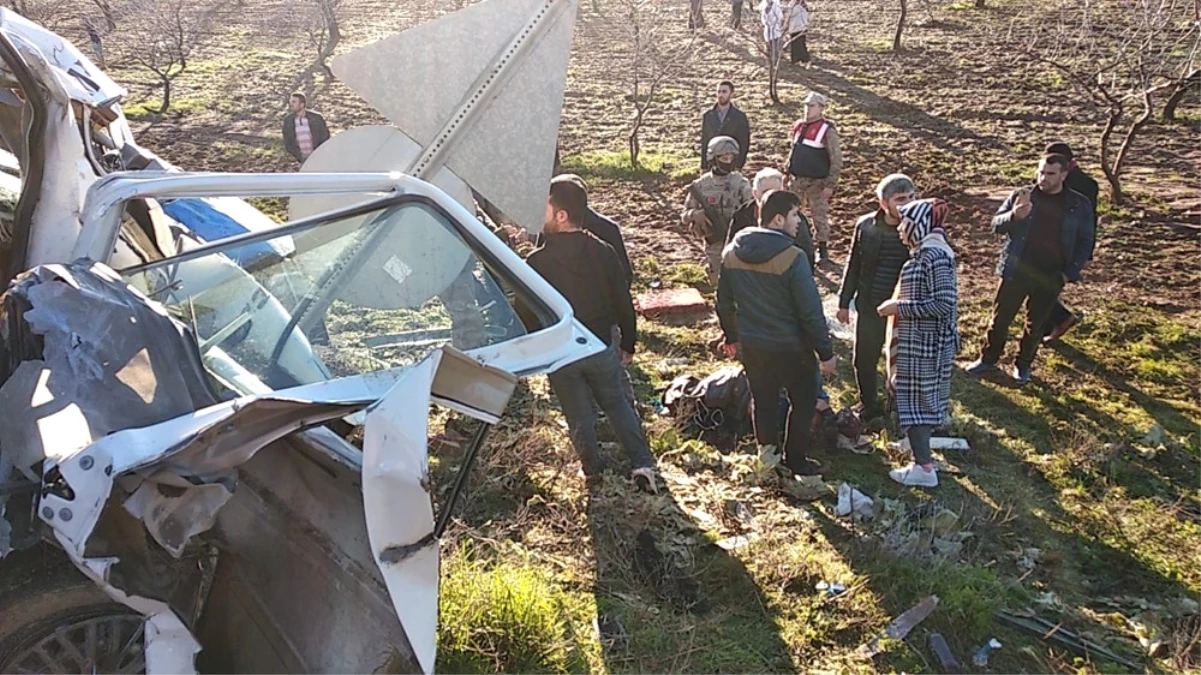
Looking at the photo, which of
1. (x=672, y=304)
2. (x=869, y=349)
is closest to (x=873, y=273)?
(x=869, y=349)

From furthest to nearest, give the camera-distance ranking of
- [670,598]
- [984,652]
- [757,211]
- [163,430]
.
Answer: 1. [757,211]
2. [670,598]
3. [984,652]
4. [163,430]

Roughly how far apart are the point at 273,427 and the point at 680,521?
2.64 metres

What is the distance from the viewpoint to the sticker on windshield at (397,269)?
9.80ft

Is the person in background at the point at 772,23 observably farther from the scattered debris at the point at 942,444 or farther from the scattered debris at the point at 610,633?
the scattered debris at the point at 610,633

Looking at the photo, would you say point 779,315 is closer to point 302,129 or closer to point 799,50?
point 302,129

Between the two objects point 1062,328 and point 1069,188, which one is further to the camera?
point 1062,328

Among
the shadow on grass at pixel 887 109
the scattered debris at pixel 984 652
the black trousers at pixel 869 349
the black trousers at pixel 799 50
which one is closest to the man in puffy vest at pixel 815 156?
the black trousers at pixel 869 349

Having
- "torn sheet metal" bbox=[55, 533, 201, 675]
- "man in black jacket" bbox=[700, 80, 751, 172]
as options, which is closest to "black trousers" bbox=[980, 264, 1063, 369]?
"man in black jacket" bbox=[700, 80, 751, 172]

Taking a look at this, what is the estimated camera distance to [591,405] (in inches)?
181

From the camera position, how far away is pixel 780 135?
12.5 m

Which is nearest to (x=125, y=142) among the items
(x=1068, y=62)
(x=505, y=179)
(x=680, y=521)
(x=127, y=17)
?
(x=505, y=179)

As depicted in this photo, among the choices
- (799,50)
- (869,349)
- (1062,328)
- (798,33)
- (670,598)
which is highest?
(798,33)

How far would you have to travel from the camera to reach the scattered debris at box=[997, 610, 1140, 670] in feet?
11.7

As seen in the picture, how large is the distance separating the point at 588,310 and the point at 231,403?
2615 millimetres
